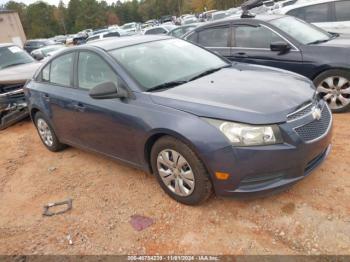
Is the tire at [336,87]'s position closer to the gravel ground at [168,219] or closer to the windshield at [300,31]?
the windshield at [300,31]

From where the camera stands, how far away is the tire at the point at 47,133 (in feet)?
17.3

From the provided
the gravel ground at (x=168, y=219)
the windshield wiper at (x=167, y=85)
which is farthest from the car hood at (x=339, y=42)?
the windshield wiper at (x=167, y=85)

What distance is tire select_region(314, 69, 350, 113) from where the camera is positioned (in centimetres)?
511

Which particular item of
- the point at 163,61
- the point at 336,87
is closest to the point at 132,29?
the point at 336,87

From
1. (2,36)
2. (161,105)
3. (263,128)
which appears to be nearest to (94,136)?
(161,105)

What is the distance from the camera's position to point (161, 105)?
3357 mm

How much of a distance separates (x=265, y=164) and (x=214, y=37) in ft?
13.3

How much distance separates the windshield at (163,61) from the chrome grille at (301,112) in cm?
125

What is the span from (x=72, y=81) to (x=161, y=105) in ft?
5.48

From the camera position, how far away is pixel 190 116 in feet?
10.2

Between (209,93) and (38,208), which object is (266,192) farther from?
(38,208)

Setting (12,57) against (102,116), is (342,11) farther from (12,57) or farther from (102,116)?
(12,57)

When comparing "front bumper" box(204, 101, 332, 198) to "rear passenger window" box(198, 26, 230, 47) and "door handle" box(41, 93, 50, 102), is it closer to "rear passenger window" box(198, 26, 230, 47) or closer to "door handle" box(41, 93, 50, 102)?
"door handle" box(41, 93, 50, 102)

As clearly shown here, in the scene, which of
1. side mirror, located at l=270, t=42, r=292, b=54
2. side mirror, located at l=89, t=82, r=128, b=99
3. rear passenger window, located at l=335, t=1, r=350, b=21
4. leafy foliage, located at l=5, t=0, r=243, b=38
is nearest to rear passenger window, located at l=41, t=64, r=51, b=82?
side mirror, located at l=89, t=82, r=128, b=99
